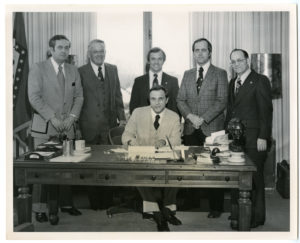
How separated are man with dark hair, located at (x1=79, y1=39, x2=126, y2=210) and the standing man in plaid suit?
64 cm

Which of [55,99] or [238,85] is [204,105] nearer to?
[238,85]

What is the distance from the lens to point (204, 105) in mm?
4230

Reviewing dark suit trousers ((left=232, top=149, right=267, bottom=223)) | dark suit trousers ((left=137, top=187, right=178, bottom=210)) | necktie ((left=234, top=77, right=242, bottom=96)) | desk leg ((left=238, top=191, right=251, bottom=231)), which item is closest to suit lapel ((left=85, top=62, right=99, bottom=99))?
dark suit trousers ((left=137, top=187, right=178, bottom=210))

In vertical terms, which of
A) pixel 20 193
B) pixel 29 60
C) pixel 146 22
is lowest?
pixel 20 193

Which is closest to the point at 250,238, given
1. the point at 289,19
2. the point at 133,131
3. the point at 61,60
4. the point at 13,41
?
the point at 133,131

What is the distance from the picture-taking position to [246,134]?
411cm

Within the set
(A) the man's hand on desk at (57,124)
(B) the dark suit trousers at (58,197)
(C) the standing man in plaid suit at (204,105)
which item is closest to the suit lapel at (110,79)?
(A) the man's hand on desk at (57,124)

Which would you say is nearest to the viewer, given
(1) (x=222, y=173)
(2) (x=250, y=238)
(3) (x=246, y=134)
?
(1) (x=222, y=173)

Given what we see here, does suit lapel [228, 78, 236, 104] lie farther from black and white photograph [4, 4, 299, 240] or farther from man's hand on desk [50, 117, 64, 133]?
man's hand on desk [50, 117, 64, 133]

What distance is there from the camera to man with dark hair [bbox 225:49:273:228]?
13.3 ft

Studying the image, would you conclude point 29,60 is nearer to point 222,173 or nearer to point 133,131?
point 133,131

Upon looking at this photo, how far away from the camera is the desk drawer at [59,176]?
367 cm

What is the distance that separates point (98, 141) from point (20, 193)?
3.02 feet

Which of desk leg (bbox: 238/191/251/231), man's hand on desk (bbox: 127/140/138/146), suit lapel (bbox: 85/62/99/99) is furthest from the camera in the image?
suit lapel (bbox: 85/62/99/99)
